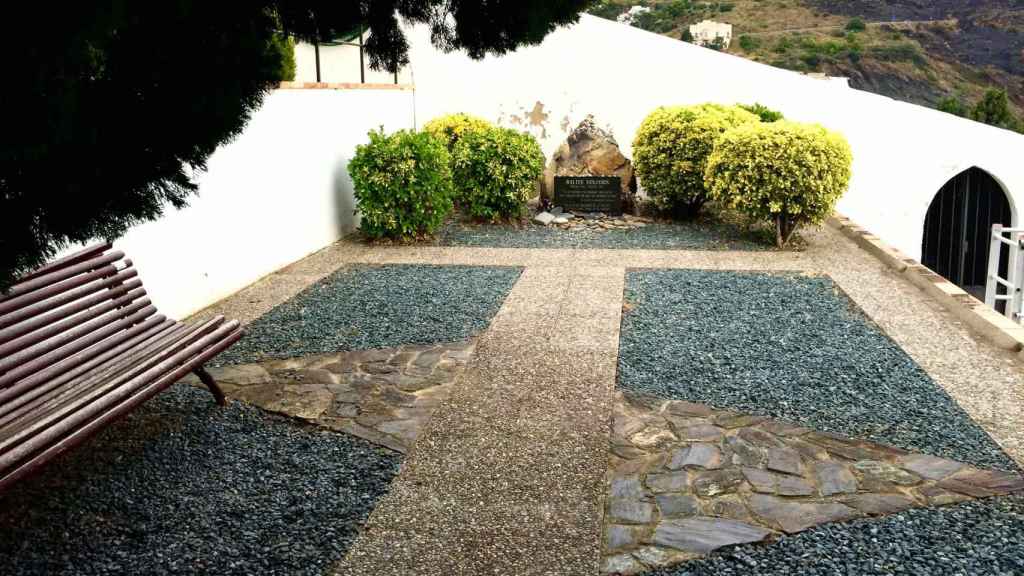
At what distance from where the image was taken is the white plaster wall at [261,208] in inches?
222

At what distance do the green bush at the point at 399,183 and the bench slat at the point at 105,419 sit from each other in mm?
4553

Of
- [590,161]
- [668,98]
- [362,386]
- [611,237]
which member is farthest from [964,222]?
[362,386]

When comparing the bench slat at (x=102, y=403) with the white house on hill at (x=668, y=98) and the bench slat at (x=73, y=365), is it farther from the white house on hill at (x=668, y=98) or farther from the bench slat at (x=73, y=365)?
the white house on hill at (x=668, y=98)

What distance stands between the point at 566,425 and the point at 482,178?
6269mm

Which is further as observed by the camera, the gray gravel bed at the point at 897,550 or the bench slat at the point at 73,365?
the bench slat at the point at 73,365

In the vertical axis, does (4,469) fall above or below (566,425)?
above

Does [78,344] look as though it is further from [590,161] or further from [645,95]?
[645,95]

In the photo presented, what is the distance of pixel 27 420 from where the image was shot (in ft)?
9.32

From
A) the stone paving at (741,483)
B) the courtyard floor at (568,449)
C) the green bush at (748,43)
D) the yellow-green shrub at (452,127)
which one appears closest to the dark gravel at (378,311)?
the courtyard floor at (568,449)

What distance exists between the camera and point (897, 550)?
2.75 meters

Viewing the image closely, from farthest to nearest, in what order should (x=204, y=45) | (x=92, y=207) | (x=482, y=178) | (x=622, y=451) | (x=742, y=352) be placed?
1. (x=482, y=178)
2. (x=742, y=352)
3. (x=622, y=451)
4. (x=204, y=45)
5. (x=92, y=207)

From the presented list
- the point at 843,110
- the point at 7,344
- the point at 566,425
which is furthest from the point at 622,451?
the point at 843,110

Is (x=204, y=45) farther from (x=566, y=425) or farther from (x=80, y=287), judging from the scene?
(x=566, y=425)

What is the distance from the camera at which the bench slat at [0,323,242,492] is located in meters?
→ 2.54
